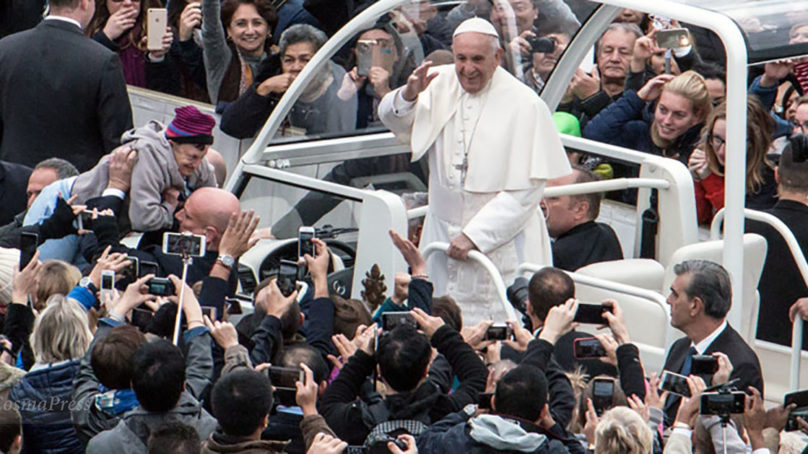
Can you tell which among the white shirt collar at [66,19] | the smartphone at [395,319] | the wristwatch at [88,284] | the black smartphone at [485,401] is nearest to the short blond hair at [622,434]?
the black smartphone at [485,401]

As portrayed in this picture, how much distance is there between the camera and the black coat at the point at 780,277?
792 cm

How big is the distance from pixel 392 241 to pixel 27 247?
1629mm

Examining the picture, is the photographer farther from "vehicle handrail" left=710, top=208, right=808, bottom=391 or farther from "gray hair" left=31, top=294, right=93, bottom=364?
"vehicle handrail" left=710, top=208, right=808, bottom=391

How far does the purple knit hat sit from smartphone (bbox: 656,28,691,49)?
214cm

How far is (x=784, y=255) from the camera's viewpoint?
314 inches

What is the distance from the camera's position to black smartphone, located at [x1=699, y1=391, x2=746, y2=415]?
531 cm

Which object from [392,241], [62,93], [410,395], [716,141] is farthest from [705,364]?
[62,93]

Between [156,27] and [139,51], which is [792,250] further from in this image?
[139,51]

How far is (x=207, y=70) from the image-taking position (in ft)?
37.1

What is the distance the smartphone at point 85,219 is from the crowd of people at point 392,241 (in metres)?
0.02

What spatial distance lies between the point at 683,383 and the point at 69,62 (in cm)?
465

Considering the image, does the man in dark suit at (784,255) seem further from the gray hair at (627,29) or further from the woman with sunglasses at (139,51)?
the woman with sunglasses at (139,51)

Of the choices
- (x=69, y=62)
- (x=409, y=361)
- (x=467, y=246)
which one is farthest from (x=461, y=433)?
(x=69, y=62)

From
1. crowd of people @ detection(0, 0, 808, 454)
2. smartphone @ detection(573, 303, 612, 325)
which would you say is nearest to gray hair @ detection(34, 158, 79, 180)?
crowd of people @ detection(0, 0, 808, 454)
